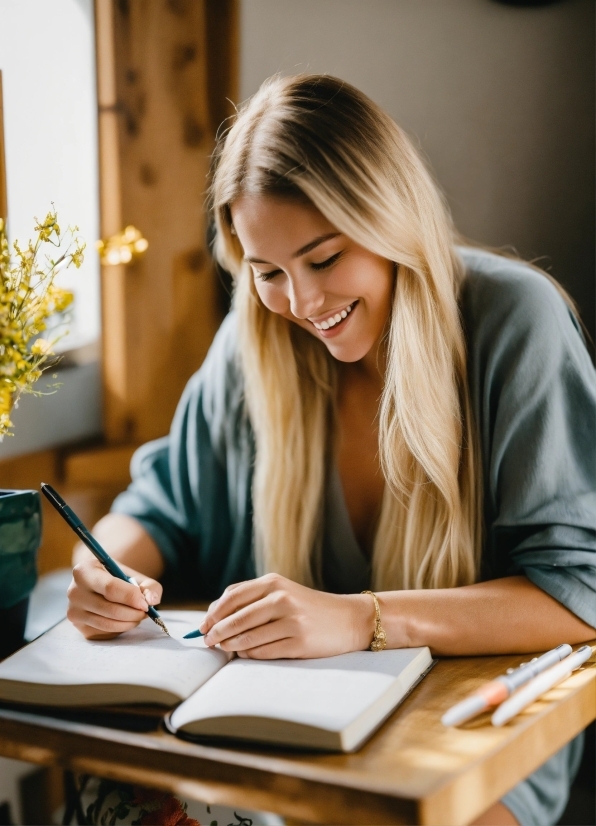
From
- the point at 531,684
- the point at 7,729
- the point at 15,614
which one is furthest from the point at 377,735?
the point at 15,614

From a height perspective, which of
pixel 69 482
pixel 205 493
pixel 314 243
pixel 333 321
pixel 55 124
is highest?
pixel 55 124

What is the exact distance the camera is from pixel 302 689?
0.78 metres

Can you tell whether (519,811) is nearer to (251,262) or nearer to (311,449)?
(311,449)

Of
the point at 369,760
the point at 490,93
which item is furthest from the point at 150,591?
the point at 490,93

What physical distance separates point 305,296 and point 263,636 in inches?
16.7

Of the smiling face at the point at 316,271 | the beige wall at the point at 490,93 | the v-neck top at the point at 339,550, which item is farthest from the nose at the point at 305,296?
the beige wall at the point at 490,93

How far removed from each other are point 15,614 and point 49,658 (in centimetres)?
15

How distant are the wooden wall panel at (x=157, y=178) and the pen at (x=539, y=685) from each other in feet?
3.63

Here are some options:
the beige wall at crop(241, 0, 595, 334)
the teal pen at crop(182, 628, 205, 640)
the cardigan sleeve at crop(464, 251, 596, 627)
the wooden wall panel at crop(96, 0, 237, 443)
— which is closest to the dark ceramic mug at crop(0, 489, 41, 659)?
the teal pen at crop(182, 628, 205, 640)

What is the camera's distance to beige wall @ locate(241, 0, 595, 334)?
151 cm

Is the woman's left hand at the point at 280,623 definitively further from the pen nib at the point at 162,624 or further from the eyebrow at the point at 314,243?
the eyebrow at the point at 314,243

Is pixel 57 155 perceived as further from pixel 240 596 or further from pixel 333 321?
pixel 240 596

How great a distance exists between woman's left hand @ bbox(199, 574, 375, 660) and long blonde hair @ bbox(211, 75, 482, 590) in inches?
9.5

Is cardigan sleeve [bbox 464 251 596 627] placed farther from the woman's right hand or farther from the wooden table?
the woman's right hand
